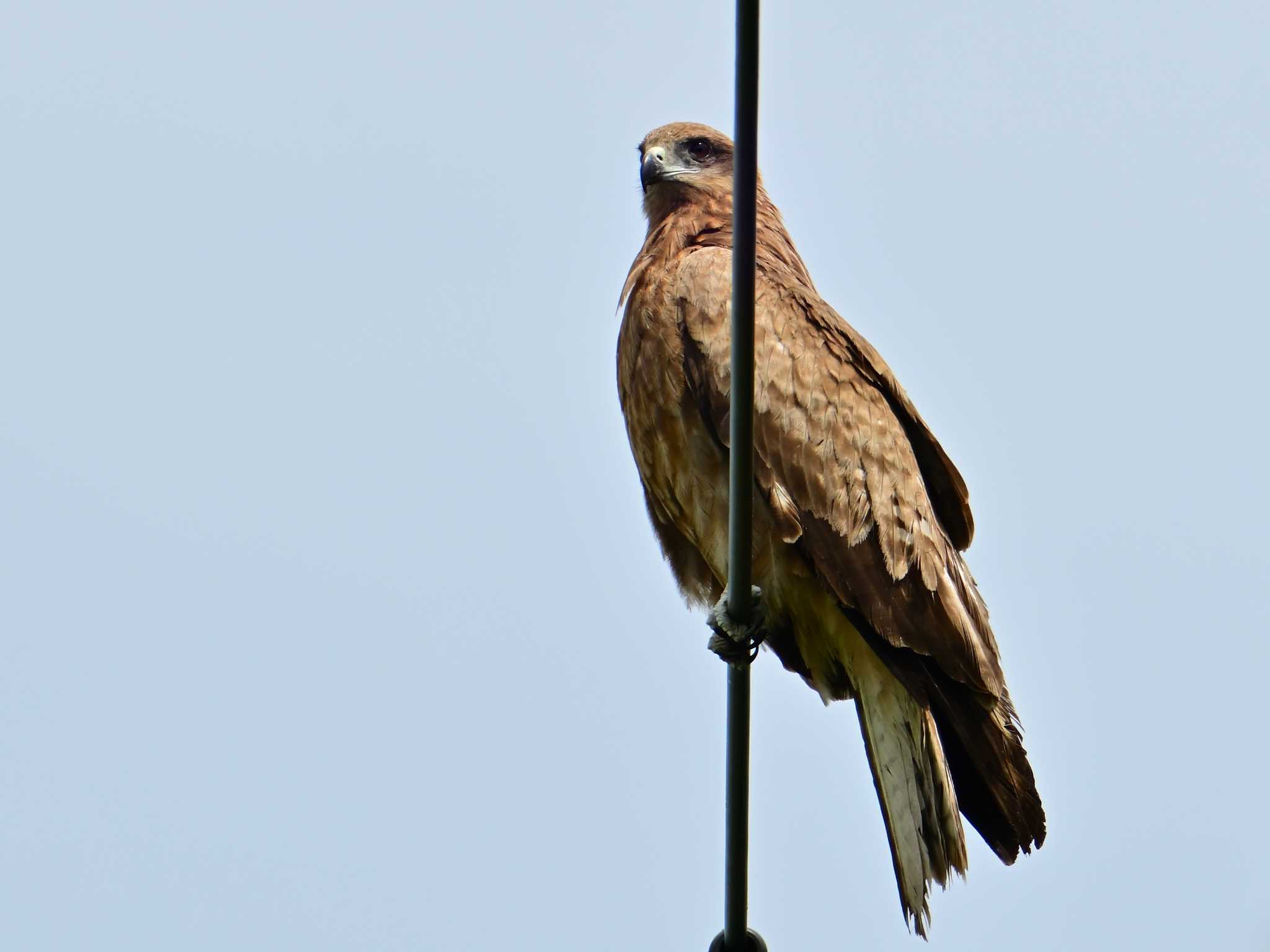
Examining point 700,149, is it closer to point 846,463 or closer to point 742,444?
point 846,463

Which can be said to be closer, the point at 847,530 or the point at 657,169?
the point at 847,530

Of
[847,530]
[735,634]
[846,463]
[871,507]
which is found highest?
[846,463]

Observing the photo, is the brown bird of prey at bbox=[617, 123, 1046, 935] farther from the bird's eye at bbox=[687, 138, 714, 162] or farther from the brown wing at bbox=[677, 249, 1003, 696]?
the bird's eye at bbox=[687, 138, 714, 162]

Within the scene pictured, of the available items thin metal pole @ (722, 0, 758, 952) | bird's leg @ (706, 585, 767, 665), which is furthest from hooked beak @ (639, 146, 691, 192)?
thin metal pole @ (722, 0, 758, 952)

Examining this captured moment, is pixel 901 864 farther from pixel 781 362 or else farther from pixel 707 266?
pixel 707 266

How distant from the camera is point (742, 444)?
3.69 m

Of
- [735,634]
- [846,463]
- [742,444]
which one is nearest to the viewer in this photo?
[742,444]

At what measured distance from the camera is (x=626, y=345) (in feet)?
20.9

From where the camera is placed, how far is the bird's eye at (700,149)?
7473 mm

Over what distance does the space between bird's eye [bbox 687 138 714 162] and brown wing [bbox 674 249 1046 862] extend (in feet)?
3.92

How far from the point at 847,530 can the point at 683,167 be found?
226cm

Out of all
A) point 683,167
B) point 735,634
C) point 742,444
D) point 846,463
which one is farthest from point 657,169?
point 742,444

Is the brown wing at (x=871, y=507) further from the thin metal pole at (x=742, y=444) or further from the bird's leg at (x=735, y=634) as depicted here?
the thin metal pole at (x=742, y=444)

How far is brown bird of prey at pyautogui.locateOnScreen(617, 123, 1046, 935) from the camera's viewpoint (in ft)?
18.7
